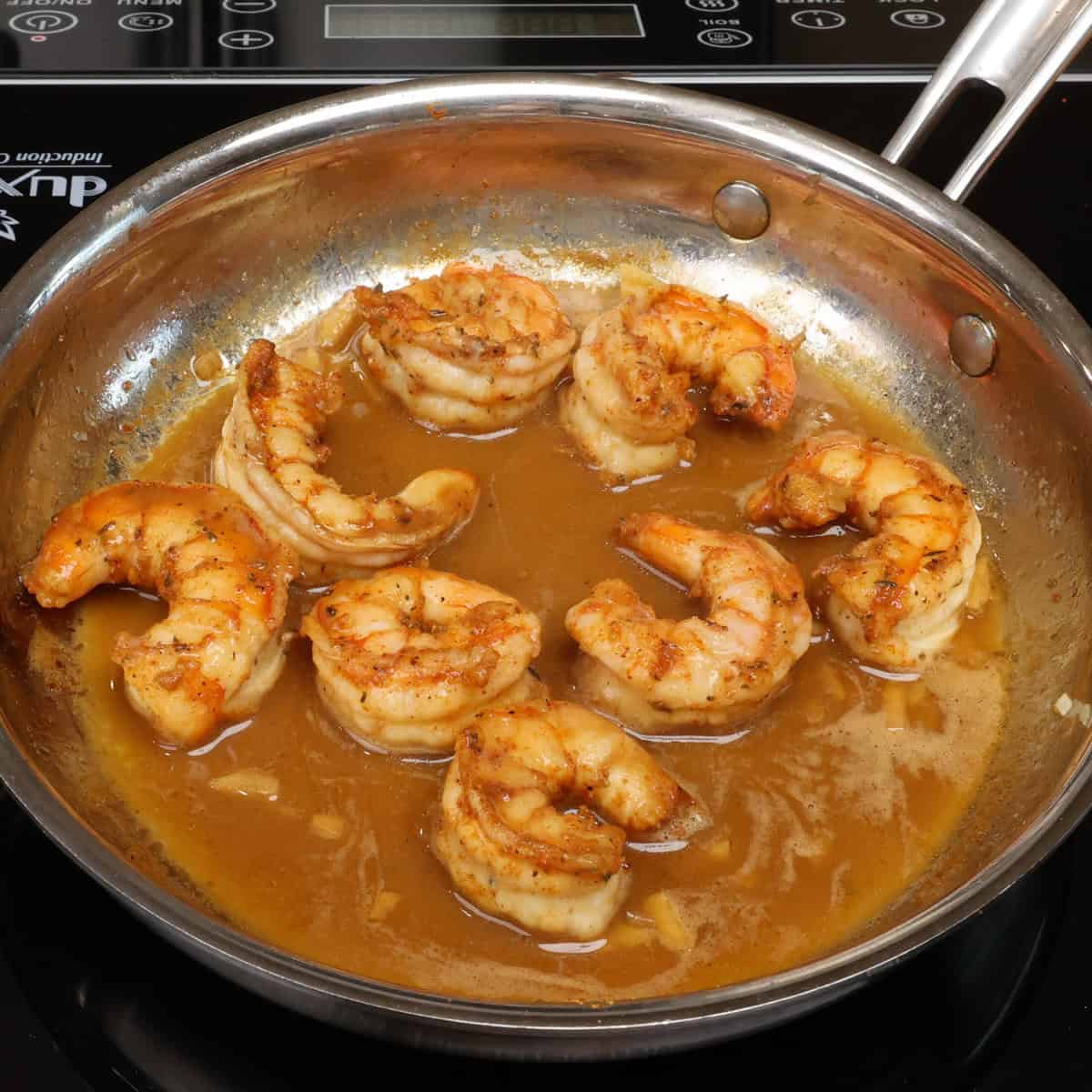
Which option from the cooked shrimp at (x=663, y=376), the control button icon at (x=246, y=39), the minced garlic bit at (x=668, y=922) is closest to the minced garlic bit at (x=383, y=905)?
the minced garlic bit at (x=668, y=922)

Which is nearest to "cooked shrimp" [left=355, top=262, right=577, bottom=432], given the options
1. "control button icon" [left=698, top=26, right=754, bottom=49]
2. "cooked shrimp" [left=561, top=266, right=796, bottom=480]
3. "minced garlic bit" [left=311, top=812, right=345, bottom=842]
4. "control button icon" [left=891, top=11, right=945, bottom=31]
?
"cooked shrimp" [left=561, top=266, right=796, bottom=480]

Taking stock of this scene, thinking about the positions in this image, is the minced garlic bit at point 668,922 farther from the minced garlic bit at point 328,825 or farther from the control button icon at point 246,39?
the control button icon at point 246,39

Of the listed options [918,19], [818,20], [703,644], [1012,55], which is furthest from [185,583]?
[918,19]

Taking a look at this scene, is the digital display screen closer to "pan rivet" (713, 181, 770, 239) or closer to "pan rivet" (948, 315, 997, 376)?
"pan rivet" (713, 181, 770, 239)

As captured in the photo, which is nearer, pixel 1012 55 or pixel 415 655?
pixel 415 655

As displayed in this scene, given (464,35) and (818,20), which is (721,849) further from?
(818,20)
